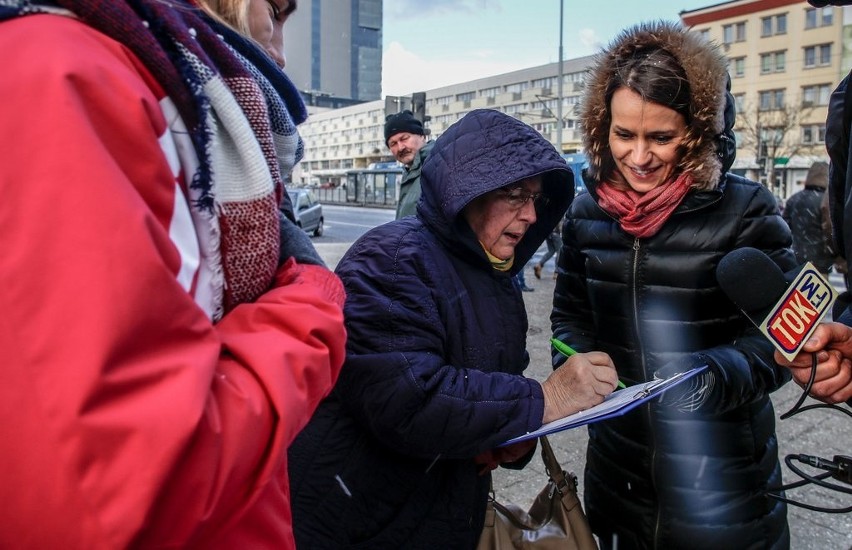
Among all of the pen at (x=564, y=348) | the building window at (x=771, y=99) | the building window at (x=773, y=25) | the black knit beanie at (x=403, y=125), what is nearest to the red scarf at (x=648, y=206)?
the pen at (x=564, y=348)

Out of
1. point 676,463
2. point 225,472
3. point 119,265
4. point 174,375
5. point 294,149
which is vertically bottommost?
point 676,463

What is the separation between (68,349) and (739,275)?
1295mm

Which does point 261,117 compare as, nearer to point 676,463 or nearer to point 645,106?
point 645,106

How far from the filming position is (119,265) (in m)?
0.61

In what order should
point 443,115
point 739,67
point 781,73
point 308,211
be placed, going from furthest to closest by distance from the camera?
point 443,115 → point 739,67 → point 781,73 → point 308,211

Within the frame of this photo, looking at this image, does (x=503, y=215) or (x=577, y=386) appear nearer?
(x=577, y=386)

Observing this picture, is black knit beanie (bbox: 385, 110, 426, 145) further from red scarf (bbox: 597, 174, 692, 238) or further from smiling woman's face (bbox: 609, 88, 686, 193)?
red scarf (bbox: 597, 174, 692, 238)

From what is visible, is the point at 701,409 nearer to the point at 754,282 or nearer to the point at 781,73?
the point at 754,282

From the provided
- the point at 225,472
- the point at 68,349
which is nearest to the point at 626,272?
the point at 225,472

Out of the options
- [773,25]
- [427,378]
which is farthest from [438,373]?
[773,25]

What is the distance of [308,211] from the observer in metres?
19.6

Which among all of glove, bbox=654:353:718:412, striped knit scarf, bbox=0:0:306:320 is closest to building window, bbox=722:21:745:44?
glove, bbox=654:353:718:412

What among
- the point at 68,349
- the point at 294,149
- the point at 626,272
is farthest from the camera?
the point at 626,272

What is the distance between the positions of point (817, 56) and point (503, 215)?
59521 millimetres
